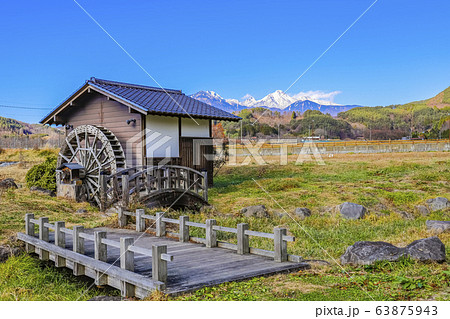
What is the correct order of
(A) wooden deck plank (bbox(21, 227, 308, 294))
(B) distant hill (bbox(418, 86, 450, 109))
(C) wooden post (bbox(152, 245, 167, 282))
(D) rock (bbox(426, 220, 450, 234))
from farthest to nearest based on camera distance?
(B) distant hill (bbox(418, 86, 450, 109)), (D) rock (bbox(426, 220, 450, 234)), (A) wooden deck plank (bbox(21, 227, 308, 294)), (C) wooden post (bbox(152, 245, 167, 282))

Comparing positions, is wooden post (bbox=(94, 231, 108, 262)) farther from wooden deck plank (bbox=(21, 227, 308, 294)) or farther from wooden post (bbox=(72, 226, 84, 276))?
wooden post (bbox=(72, 226, 84, 276))

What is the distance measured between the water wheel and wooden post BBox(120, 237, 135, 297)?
10.8m

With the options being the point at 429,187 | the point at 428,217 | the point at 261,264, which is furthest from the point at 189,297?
the point at 429,187

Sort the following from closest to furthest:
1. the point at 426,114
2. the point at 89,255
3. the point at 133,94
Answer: the point at 89,255 < the point at 133,94 < the point at 426,114

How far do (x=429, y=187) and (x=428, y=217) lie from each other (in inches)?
272

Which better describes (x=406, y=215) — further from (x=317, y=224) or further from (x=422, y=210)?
(x=317, y=224)

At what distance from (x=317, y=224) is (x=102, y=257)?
8037mm

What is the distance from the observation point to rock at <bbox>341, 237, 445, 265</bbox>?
7.37 metres

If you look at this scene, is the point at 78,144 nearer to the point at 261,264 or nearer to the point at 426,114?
the point at 261,264

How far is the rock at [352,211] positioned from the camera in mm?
15430

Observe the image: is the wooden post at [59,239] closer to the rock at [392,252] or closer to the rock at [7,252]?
the rock at [7,252]

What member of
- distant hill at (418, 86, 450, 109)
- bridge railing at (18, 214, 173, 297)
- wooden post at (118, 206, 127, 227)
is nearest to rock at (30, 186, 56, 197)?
wooden post at (118, 206, 127, 227)

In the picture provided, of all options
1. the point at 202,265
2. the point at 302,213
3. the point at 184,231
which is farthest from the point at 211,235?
the point at 302,213

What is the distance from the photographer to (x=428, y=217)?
15555 mm
